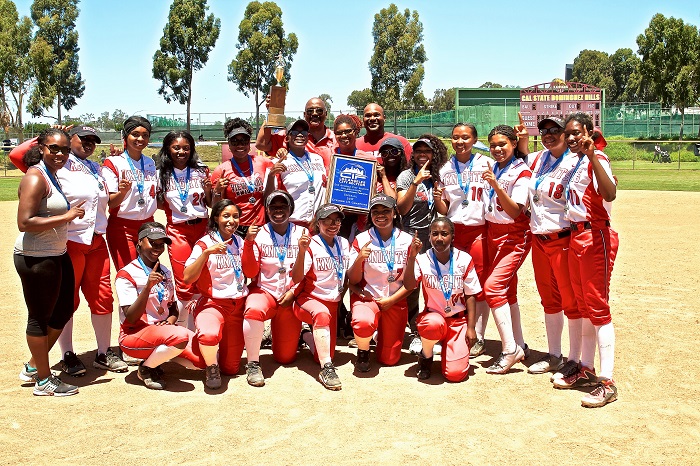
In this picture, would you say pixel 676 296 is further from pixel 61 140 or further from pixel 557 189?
pixel 61 140

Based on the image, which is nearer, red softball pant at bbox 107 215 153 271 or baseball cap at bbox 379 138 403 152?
red softball pant at bbox 107 215 153 271

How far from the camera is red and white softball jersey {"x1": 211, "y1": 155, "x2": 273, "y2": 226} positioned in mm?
6820

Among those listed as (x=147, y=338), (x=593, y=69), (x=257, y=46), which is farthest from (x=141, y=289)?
(x=593, y=69)

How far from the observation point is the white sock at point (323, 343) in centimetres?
617

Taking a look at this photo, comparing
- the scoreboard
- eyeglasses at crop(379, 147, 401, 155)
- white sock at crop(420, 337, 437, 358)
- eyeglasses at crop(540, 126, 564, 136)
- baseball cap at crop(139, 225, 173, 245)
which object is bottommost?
white sock at crop(420, 337, 437, 358)

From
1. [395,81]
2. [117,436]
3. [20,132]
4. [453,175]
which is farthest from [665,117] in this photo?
[117,436]

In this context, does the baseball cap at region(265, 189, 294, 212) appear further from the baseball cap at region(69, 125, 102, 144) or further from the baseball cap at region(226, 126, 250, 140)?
the baseball cap at region(69, 125, 102, 144)

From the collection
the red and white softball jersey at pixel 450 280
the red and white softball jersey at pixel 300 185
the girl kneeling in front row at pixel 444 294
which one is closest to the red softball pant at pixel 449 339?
the girl kneeling in front row at pixel 444 294

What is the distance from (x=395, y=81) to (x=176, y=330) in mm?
43916

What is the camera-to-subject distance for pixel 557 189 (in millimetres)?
5820

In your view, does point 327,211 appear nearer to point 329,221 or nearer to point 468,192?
point 329,221

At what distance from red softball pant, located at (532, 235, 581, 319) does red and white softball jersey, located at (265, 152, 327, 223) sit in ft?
7.11

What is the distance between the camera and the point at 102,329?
6469 mm

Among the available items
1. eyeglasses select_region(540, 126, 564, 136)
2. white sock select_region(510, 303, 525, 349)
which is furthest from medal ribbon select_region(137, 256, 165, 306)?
eyeglasses select_region(540, 126, 564, 136)
